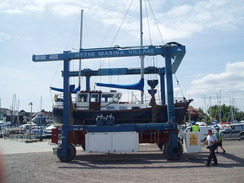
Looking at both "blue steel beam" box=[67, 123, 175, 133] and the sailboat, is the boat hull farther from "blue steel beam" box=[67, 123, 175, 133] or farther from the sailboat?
"blue steel beam" box=[67, 123, 175, 133]

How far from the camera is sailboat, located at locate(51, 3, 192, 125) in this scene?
48.1 ft

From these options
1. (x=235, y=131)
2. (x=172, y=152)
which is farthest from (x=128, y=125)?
(x=235, y=131)

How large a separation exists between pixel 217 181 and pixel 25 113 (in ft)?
291

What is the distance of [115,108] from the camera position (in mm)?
16469

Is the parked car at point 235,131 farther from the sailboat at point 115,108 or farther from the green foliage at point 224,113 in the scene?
the green foliage at point 224,113

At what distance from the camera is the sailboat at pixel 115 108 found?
48.1 feet

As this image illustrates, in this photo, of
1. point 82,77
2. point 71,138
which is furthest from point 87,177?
point 82,77

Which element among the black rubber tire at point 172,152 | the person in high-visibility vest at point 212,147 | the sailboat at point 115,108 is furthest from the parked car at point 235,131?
the person in high-visibility vest at point 212,147

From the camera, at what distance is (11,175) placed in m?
8.92

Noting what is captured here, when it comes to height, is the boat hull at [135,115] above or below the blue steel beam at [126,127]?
above

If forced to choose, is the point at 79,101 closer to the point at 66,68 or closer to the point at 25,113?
the point at 66,68

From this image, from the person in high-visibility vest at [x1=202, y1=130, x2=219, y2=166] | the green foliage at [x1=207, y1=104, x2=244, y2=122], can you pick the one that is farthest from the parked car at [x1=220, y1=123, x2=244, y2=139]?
the green foliage at [x1=207, y1=104, x2=244, y2=122]

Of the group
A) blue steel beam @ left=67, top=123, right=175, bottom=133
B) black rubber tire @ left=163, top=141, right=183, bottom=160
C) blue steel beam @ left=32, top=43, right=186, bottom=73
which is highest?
blue steel beam @ left=32, top=43, right=186, bottom=73

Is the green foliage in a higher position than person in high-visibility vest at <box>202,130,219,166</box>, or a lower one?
higher
